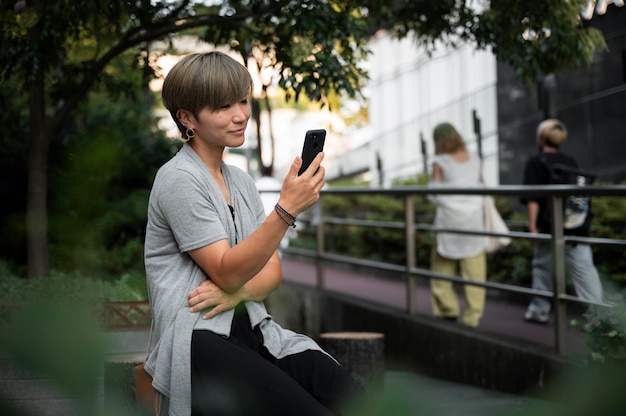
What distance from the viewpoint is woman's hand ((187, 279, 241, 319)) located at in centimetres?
238

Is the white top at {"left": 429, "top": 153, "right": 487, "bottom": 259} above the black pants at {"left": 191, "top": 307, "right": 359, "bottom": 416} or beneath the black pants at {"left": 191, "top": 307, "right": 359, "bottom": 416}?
above

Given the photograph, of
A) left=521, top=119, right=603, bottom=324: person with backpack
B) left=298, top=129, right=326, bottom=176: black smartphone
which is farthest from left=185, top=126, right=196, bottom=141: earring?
left=521, top=119, right=603, bottom=324: person with backpack

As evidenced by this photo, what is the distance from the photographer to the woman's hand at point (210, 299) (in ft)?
7.81

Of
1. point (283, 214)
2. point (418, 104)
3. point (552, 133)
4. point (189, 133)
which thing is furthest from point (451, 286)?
point (418, 104)

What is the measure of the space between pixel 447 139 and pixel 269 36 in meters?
2.35

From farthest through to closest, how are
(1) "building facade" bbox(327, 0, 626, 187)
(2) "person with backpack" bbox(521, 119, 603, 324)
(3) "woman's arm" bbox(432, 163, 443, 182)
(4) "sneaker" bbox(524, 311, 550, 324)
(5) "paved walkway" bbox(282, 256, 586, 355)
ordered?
(1) "building facade" bbox(327, 0, 626, 187), (3) "woman's arm" bbox(432, 163, 443, 182), (4) "sneaker" bbox(524, 311, 550, 324), (2) "person with backpack" bbox(521, 119, 603, 324), (5) "paved walkway" bbox(282, 256, 586, 355)

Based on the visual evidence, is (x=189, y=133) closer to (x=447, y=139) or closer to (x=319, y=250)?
(x=447, y=139)

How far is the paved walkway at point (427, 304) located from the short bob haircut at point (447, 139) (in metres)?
1.40

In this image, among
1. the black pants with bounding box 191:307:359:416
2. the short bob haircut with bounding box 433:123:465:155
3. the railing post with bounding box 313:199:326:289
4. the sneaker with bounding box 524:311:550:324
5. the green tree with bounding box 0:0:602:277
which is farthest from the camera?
the railing post with bounding box 313:199:326:289

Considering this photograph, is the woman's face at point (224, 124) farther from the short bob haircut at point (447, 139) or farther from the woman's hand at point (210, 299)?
the short bob haircut at point (447, 139)

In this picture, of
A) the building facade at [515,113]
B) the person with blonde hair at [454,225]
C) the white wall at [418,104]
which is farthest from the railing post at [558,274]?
the white wall at [418,104]

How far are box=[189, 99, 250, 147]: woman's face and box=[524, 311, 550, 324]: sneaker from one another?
6376 mm

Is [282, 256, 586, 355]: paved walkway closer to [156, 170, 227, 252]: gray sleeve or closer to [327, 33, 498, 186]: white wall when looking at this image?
[327, 33, 498, 186]: white wall

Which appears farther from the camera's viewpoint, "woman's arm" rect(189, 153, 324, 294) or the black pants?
"woman's arm" rect(189, 153, 324, 294)
